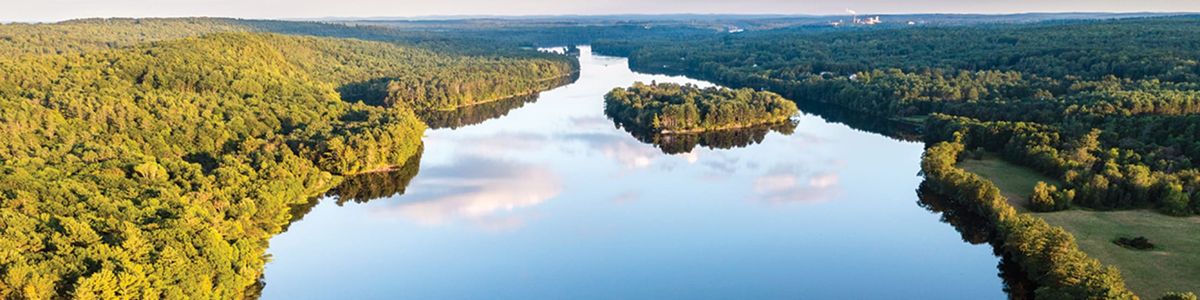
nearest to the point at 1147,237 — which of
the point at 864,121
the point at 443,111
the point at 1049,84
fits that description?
the point at 864,121

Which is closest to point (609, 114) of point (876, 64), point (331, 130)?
point (331, 130)

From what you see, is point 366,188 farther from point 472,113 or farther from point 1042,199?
point 1042,199

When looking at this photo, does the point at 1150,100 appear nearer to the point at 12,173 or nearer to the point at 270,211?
the point at 270,211

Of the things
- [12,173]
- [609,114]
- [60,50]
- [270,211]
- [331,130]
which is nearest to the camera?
[12,173]

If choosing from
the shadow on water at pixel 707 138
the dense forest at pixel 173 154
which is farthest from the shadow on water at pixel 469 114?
the shadow on water at pixel 707 138

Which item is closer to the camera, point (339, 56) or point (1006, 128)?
point (1006, 128)
